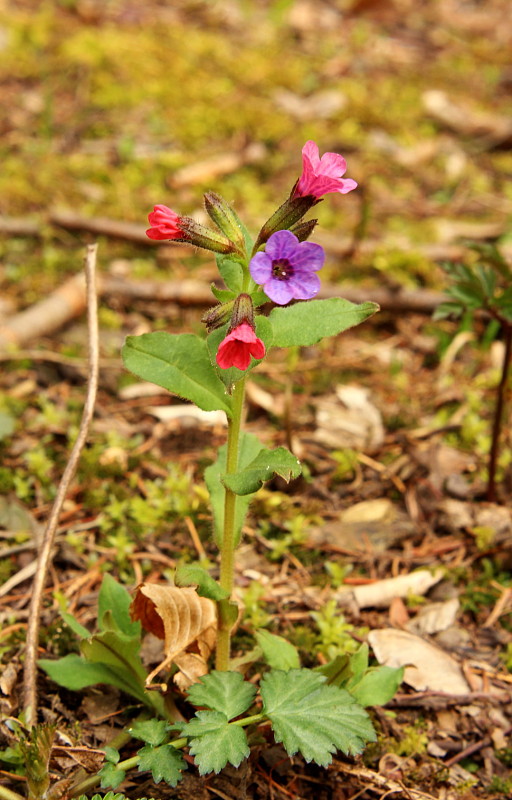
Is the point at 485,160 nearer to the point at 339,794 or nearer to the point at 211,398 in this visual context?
the point at 211,398

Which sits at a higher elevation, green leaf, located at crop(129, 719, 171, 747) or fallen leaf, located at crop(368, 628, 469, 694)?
green leaf, located at crop(129, 719, 171, 747)

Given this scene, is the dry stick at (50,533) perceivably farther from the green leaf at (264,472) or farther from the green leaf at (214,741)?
the green leaf at (264,472)

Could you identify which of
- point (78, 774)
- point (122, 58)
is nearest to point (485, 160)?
point (122, 58)

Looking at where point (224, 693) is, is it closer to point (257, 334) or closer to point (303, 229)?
point (257, 334)

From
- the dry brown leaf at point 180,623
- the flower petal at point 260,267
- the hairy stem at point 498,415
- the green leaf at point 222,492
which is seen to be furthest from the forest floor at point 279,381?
the flower petal at point 260,267

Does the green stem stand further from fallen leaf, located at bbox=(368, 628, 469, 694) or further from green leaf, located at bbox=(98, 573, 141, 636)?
fallen leaf, located at bbox=(368, 628, 469, 694)

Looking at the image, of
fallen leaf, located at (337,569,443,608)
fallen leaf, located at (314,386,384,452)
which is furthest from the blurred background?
fallen leaf, located at (337,569,443,608)
